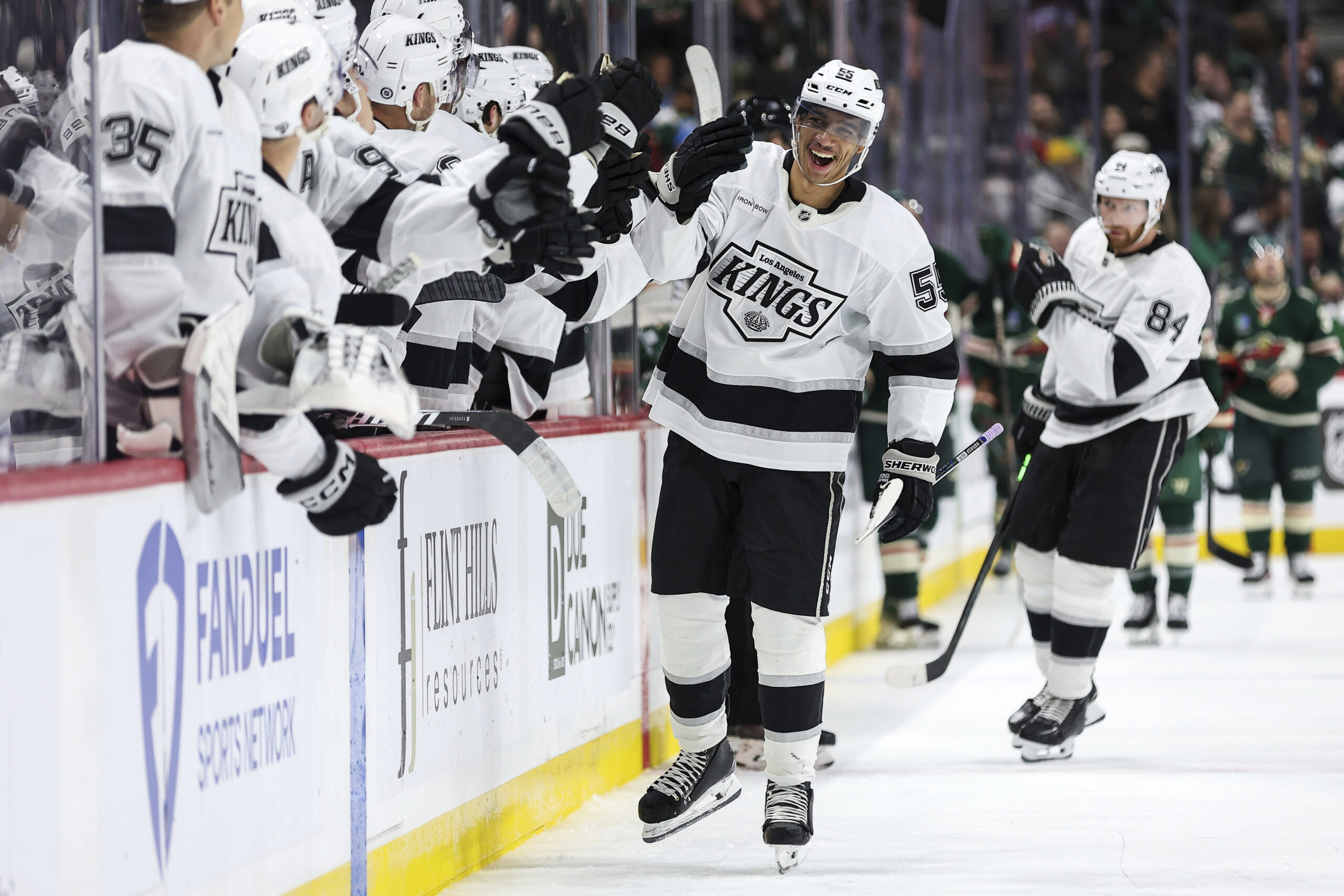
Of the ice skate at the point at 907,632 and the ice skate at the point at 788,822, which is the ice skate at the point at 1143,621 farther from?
the ice skate at the point at 788,822

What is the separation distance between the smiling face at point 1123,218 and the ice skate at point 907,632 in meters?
2.18

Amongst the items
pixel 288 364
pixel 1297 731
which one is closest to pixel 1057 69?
pixel 1297 731

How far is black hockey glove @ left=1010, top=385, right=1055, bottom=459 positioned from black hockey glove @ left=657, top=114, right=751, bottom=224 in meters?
1.65

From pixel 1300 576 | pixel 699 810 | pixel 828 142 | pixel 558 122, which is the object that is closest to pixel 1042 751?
pixel 699 810

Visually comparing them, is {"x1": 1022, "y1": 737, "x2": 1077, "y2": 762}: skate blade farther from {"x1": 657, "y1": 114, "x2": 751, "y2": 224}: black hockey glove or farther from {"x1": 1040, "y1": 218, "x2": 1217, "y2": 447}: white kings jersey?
{"x1": 657, "y1": 114, "x2": 751, "y2": 224}: black hockey glove

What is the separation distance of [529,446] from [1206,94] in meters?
9.46

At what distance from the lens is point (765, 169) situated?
3.36 m

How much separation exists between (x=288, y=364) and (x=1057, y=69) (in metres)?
10.0

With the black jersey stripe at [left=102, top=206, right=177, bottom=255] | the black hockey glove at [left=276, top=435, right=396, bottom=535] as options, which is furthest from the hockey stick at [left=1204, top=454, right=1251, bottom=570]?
the black jersey stripe at [left=102, top=206, right=177, bottom=255]

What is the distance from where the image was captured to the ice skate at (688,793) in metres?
3.30

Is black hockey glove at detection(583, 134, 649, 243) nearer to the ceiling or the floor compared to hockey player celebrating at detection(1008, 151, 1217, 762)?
nearer to the ceiling

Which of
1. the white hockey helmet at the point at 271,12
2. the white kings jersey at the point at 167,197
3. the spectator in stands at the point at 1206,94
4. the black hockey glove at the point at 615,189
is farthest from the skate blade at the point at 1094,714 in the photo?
the spectator in stands at the point at 1206,94

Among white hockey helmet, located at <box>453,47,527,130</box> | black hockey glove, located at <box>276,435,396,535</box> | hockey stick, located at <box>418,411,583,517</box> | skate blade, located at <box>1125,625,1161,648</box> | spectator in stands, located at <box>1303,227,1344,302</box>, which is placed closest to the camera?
black hockey glove, located at <box>276,435,396,535</box>

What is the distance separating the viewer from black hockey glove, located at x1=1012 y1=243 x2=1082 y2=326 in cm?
438
